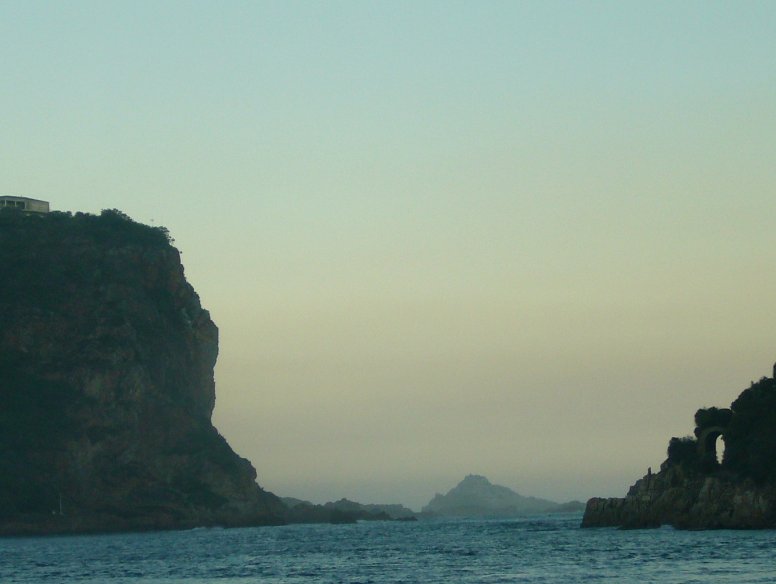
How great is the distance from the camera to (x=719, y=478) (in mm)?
121000

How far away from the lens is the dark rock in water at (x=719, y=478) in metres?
117

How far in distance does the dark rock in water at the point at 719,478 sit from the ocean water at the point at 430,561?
3.62 meters

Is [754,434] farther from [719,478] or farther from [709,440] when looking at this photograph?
[709,440]

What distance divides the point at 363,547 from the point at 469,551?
2136cm

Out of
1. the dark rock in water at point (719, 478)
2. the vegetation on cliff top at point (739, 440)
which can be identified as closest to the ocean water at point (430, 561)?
the dark rock in water at point (719, 478)

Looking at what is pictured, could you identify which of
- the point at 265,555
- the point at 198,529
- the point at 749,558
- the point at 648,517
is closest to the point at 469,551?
the point at 265,555

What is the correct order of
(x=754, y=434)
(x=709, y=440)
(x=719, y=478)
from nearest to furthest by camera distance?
(x=719, y=478)
(x=754, y=434)
(x=709, y=440)

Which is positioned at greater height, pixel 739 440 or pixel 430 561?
pixel 739 440

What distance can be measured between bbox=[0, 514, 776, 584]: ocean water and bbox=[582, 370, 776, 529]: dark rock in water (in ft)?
11.9

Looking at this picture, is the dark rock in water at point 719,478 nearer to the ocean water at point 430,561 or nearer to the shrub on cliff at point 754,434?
the shrub on cliff at point 754,434

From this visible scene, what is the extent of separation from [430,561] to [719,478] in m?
37.1

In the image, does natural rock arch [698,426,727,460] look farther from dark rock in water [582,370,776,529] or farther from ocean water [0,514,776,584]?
ocean water [0,514,776,584]

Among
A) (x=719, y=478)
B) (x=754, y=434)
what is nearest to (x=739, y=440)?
(x=754, y=434)

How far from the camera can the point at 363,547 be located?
5187 inches
